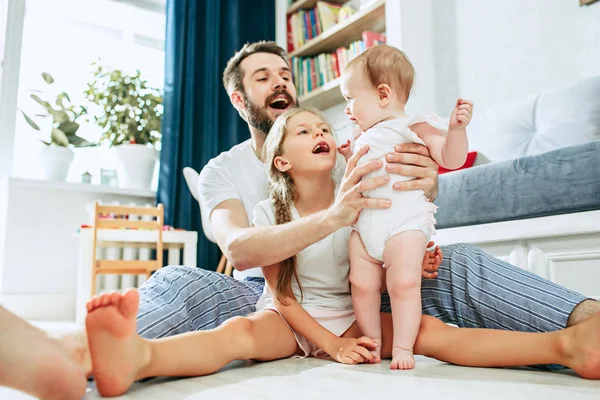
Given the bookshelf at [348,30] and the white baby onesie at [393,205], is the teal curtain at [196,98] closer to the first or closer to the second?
the bookshelf at [348,30]

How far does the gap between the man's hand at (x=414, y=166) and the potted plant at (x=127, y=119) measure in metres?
2.65

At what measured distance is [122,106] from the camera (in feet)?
11.1

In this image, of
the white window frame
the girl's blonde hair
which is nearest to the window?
the white window frame

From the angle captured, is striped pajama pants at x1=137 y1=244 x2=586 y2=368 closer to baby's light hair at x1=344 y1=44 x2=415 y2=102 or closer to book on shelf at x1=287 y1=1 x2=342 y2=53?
baby's light hair at x1=344 y1=44 x2=415 y2=102

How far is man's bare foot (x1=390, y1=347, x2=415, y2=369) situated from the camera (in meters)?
0.97

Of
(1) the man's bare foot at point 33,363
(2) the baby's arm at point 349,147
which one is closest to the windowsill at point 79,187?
(2) the baby's arm at point 349,147

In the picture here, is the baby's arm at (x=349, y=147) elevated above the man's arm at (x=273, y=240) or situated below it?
above

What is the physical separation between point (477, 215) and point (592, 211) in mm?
369

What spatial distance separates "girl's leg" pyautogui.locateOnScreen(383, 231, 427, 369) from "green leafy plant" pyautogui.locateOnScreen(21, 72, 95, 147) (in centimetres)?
275

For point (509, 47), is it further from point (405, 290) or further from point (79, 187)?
point (79, 187)

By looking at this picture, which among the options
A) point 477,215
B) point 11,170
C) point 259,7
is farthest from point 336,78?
Result: point 11,170

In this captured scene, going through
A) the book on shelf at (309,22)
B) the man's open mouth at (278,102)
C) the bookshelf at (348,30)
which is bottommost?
the man's open mouth at (278,102)

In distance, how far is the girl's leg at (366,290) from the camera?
1.03m

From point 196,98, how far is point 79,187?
3.24ft
